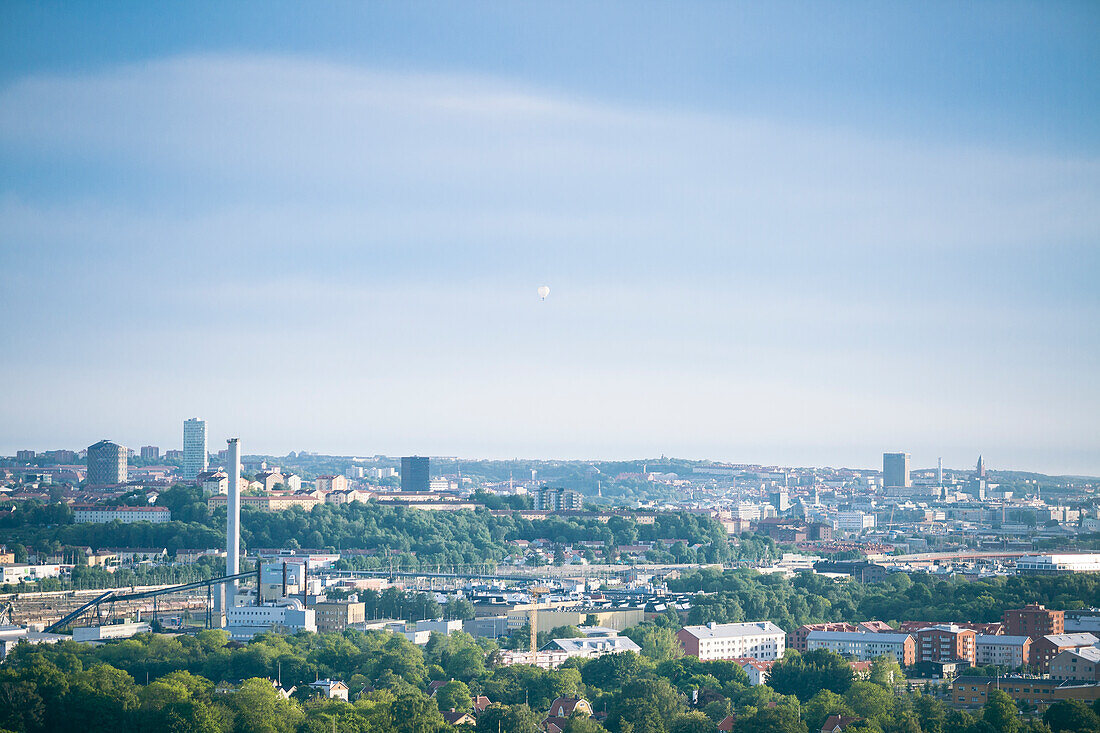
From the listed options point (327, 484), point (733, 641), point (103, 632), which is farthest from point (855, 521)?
point (103, 632)

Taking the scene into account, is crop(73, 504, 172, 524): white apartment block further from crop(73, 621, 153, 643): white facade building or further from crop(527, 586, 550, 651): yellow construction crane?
crop(73, 621, 153, 643): white facade building

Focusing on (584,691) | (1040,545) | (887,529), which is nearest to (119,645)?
(584,691)

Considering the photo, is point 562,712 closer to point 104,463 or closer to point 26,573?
point 26,573

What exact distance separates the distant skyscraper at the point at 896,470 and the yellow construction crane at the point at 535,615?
113 metres

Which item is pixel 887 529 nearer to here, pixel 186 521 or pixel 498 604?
pixel 186 521

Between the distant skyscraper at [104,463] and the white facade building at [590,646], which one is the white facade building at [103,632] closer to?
the white facade building at [590,646]

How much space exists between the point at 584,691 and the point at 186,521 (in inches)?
1974

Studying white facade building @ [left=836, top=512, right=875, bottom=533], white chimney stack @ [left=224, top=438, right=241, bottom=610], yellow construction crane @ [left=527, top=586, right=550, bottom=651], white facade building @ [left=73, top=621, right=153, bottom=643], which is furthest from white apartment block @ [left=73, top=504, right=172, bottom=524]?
white facade building @ [left=836, top=512, right=875, bottom=533]

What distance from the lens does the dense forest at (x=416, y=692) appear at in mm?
33500

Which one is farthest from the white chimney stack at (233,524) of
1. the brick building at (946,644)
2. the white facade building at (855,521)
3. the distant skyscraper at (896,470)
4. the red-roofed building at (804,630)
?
the distant skyscraper at (896,470)

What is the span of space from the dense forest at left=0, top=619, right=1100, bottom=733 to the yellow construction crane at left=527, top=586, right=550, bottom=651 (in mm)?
2145

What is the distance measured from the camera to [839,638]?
163ft

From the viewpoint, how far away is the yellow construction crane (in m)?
50.7

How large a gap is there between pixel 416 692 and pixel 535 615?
58.2ft
